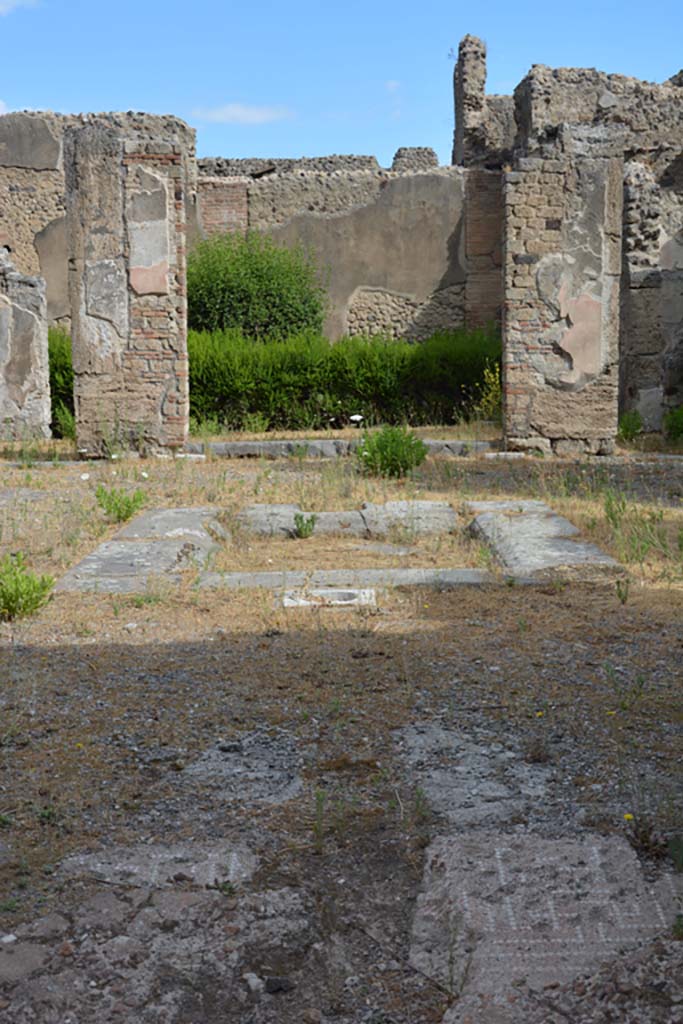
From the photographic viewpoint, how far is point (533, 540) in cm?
602

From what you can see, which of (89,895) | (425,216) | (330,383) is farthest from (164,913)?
(425,216)

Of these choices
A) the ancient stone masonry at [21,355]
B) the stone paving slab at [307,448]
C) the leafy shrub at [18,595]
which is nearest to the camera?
the leafy shrub at [18,595]

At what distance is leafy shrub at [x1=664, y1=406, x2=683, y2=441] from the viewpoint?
36.4ft

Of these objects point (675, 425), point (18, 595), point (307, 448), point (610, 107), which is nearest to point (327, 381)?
point (307, 448)

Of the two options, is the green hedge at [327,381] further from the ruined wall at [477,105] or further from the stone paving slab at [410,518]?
the ruined wall at [477,105]

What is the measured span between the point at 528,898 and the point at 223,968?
64 centimetres

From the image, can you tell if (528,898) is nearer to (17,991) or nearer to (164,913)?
(164,913)

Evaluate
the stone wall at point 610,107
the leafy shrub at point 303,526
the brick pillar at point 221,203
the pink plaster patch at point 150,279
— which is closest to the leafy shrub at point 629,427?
the stone wall at point 610,107

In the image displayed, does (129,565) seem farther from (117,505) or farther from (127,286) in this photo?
(127,286)

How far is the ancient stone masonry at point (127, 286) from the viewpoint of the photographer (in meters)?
9.62

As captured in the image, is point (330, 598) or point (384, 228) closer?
point (330, 598)

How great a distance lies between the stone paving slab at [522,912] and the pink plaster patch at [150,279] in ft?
25.9

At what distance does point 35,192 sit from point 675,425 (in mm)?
12204

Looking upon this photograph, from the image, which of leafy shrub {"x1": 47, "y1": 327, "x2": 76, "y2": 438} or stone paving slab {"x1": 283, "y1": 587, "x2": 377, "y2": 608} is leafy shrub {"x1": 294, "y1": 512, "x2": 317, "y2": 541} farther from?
leafy shrub {"x1": 47, "y1": 327, "x2": 76, "y2": 438}
